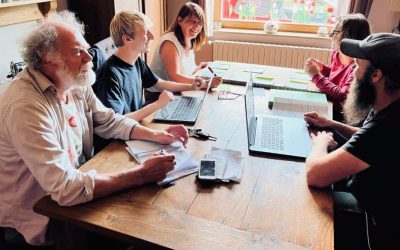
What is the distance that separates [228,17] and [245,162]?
2880 mm

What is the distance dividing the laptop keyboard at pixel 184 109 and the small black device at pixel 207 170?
0.48 m

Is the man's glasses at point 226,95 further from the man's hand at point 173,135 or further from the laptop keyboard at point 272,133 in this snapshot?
the man's hand at point 173,135

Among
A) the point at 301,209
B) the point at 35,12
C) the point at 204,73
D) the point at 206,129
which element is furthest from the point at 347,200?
the point at 35,12

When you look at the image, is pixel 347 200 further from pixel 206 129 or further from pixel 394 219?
pixel 206 129

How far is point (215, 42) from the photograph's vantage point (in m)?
3.68

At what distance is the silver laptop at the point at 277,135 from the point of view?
140cm

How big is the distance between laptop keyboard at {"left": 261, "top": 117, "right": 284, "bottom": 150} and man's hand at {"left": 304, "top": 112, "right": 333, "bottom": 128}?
0.13m

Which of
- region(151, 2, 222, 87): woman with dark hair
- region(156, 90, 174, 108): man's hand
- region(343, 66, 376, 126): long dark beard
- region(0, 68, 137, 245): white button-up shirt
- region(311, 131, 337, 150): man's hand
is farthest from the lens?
region(151, 2, 222, 87): woman with dark hair

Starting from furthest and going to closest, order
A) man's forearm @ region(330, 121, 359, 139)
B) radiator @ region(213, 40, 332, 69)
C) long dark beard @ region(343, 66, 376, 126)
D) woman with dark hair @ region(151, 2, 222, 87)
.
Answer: radiator @ region(213, 40, 332, 69) < woman with dark hair @ region(151, 2, 222, 87) < man's forearm @ region(330, 121, 359, 139) < long dark beard @ region(343, 66, 376, 126)

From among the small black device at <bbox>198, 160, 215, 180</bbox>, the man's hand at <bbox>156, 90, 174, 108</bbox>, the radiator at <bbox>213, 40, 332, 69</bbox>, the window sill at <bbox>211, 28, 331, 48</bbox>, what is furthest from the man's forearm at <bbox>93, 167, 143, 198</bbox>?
the window sill at <bbox>211, 28, 331, 48</bbox>

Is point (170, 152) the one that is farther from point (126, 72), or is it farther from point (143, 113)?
point (126, 72)

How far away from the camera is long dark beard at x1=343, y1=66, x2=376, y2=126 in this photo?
4.18ft

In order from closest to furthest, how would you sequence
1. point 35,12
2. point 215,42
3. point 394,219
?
point 394,219
point 35,12
point 215,42

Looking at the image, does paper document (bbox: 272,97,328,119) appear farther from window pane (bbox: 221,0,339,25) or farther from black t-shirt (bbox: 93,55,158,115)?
window pane (bbox: 221,0,339,25)
